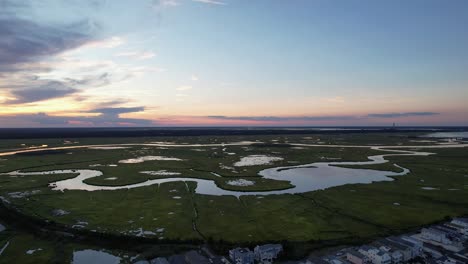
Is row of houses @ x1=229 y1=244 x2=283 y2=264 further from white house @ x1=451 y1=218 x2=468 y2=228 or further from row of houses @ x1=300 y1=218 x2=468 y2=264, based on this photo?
white house @ x1=451 y1=218 x2=468 y2=228

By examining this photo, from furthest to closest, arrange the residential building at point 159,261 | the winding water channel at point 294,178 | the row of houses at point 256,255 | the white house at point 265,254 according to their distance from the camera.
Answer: the winding water channel at point 294,178
the white house at point 265,254
the row of houses at point 256,255
the residential building at point 159,261

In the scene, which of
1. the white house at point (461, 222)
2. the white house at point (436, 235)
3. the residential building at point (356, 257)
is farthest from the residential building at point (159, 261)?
the white house at point (461, 222)

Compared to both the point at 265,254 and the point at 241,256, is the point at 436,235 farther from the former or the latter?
the point at 241,256

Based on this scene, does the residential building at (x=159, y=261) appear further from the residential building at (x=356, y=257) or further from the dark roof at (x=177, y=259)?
the residential building at (x=356, y=257)

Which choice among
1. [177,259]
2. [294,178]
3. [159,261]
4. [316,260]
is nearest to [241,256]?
[177,259]

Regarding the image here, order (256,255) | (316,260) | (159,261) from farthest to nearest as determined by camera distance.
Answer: (256,255) → (316,260) → (159,261)

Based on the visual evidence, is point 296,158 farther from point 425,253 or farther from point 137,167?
point 425,253

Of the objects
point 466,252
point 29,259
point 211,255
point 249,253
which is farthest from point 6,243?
point 466,252
